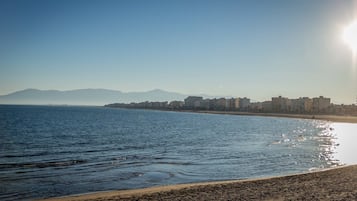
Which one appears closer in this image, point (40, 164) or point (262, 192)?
point (262, 192)

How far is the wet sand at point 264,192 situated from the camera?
15.1 meters

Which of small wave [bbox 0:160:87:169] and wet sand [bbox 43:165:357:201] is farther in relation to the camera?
small wave [bbox 0:160:87:169]

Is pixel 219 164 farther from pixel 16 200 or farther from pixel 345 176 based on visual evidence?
pixel 16 200

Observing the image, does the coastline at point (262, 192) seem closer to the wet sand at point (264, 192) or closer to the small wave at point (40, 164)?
the wet sand at point (264, 192)

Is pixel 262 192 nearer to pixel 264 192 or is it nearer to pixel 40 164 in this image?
pixel 264 192

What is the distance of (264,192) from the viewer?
1620cm

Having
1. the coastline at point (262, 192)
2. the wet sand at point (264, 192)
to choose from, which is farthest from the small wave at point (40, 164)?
the wet sand at point (264, 192)

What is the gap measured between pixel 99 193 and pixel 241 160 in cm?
1639

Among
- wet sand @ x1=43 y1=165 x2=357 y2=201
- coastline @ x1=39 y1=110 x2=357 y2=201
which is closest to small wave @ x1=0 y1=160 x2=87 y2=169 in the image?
coastline @ x1=39 y1=110 x2=357 y2=201

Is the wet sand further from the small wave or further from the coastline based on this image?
the small wave

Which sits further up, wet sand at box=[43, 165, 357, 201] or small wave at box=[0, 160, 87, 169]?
wet sand at box=[43, 165, 357, 201]

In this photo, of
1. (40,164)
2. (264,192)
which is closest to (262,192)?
(264,192)

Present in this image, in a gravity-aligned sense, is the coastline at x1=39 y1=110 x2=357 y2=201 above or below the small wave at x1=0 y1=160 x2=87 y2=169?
above

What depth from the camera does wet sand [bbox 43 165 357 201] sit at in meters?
15.1
